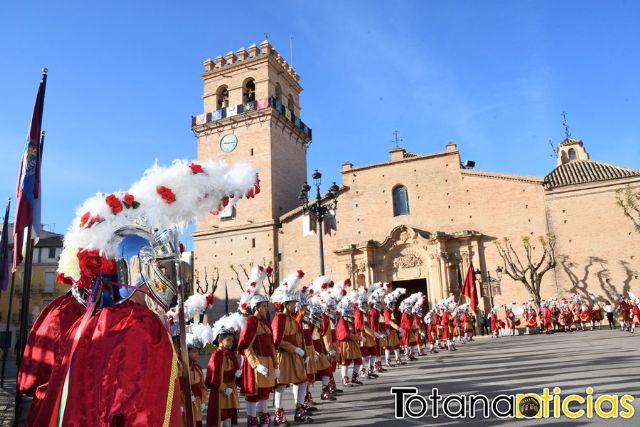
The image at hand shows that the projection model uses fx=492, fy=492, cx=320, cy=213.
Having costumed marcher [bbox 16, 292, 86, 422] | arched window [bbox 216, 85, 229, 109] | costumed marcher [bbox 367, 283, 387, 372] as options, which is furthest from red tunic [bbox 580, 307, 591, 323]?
arched window [bbox 216, 85, 229, 109]

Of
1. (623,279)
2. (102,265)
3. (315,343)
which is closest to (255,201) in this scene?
(623,279)

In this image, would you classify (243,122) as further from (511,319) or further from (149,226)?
(149,226)

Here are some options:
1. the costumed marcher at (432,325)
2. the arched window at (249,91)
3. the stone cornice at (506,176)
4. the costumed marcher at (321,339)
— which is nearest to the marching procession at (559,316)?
the stone cornice at (506,176)

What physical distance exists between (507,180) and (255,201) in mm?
17899

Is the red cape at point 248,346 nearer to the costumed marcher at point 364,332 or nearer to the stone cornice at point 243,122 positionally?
the costumed marcher at point 364,332

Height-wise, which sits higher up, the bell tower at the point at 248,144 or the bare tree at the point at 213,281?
the bell tower at the point at 248,144

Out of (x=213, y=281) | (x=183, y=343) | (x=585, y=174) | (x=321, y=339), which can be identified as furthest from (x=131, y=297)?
(x=213, y=281)

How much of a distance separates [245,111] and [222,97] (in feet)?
12.4

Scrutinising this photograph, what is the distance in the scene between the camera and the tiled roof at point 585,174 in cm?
3117

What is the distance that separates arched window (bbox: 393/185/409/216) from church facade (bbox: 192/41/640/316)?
0.24 feet

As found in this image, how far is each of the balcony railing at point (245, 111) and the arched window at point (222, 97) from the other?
948mm

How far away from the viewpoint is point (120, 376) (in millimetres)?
2535

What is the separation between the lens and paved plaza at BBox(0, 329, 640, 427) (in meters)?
7.36

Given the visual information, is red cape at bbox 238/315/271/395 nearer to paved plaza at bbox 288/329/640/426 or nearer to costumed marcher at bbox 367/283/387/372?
paved plaza at bbox 288/329/640/426
